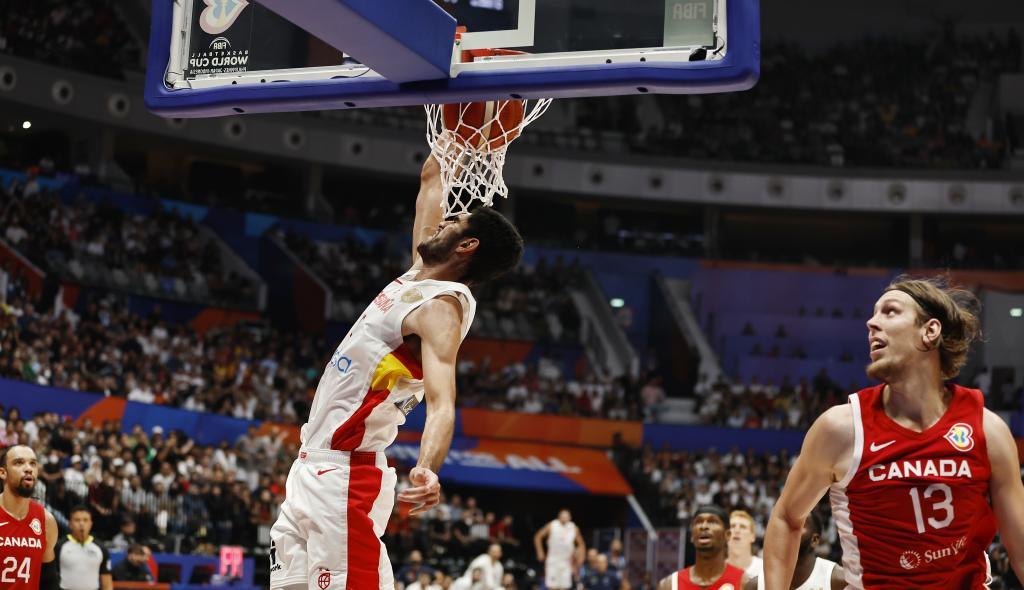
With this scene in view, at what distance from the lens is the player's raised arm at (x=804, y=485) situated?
12.9 feet

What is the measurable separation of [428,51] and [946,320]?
239 cm

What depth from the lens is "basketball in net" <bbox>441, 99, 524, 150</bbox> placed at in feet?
18.9

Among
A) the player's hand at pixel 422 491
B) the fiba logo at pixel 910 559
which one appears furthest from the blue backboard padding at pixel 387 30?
the fiba logo at pixel 910 559

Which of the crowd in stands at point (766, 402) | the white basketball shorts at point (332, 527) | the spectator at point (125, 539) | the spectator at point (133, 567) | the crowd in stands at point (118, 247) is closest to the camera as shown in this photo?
the white basketball shorts at point (332, 527)

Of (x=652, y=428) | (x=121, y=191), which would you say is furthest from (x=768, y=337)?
(x=121, y=191)

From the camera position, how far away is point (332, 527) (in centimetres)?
434

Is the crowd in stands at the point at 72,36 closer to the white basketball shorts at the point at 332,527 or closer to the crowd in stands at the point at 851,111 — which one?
the crowd in stands at the point at 851,111

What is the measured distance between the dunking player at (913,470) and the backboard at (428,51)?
128 cm

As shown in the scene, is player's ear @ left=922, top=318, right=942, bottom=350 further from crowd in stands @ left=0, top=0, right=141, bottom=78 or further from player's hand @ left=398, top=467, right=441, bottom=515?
crowd in stands @ left=0, top=0, right=141, bottom=78

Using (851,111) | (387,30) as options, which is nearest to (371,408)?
(387,30)

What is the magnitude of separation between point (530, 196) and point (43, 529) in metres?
26.4

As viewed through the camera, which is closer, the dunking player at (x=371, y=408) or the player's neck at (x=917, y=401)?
the player's neck at (x=917, y=401)

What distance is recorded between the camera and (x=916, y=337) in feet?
13.1

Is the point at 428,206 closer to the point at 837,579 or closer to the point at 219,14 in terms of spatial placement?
the point at 219,14
